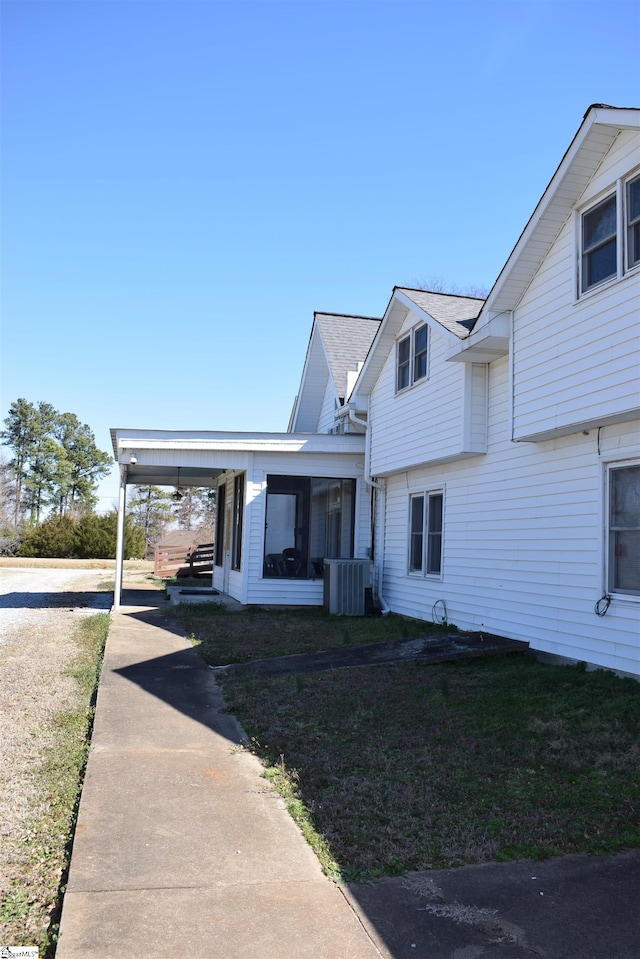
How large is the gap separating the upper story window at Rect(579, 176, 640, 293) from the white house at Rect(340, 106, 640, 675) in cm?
1

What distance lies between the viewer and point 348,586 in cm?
1354

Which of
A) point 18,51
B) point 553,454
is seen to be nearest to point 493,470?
point 553,454

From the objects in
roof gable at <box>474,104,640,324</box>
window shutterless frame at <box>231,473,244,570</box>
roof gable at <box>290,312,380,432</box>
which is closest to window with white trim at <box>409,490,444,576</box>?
roof gable at <box>474,104,640,324</box>

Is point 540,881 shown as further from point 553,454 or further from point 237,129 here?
point 237,129

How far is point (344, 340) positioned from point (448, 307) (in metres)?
7.22

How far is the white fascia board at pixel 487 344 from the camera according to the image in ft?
30.3

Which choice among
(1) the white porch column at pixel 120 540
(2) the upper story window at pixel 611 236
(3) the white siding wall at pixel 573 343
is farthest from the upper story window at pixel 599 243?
(1) the white porch column at pixel 120 540

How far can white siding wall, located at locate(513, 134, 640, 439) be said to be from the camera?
696 cm

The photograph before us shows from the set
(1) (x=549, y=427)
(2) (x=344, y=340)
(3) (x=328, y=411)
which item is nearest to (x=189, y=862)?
(1) (x=549, y=427)

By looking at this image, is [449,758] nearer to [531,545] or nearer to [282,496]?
[531,545]

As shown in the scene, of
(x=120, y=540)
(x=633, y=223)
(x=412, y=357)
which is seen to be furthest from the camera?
(x=120, y=540)

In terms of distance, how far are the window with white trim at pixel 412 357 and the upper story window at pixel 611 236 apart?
433 cm

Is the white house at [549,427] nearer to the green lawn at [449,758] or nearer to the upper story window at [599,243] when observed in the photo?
the upper story window at [599,243]

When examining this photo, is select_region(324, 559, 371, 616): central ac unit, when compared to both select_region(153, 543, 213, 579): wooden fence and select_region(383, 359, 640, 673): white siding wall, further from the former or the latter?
select_region(153, 543, 213, 579): wooden fence
